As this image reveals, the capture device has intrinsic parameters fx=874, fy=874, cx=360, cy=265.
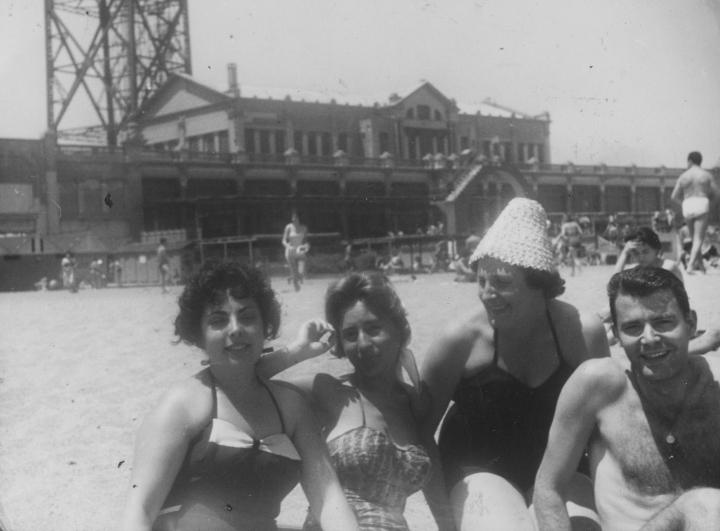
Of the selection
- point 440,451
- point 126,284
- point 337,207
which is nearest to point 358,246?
point 337,207

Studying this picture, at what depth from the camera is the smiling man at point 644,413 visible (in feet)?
9.73

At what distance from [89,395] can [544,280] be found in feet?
17.7

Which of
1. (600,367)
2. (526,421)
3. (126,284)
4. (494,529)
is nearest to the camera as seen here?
(600,367)

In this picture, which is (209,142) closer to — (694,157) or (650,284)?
(694,157)

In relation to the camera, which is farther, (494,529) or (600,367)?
(494,529)

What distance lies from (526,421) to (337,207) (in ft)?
140

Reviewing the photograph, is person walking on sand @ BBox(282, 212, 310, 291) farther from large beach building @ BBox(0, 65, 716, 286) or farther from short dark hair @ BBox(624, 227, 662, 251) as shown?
large beach building @ BBox(0, 65, 716, 286)

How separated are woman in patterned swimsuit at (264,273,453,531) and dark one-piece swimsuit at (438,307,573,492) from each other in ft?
0.53

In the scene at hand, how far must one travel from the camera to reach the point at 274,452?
316 centimetres

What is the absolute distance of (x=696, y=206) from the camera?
38.9 ft

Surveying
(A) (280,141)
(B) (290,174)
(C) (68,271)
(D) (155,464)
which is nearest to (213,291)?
(D) (155,464)

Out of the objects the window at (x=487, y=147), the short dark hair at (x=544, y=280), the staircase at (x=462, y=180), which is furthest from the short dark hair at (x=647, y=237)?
the window at (x=487, y=147)

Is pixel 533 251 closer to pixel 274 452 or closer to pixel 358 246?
pixel 274 452

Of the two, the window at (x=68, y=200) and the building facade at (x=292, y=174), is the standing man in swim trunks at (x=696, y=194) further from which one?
the window at (x=68, y=200)
